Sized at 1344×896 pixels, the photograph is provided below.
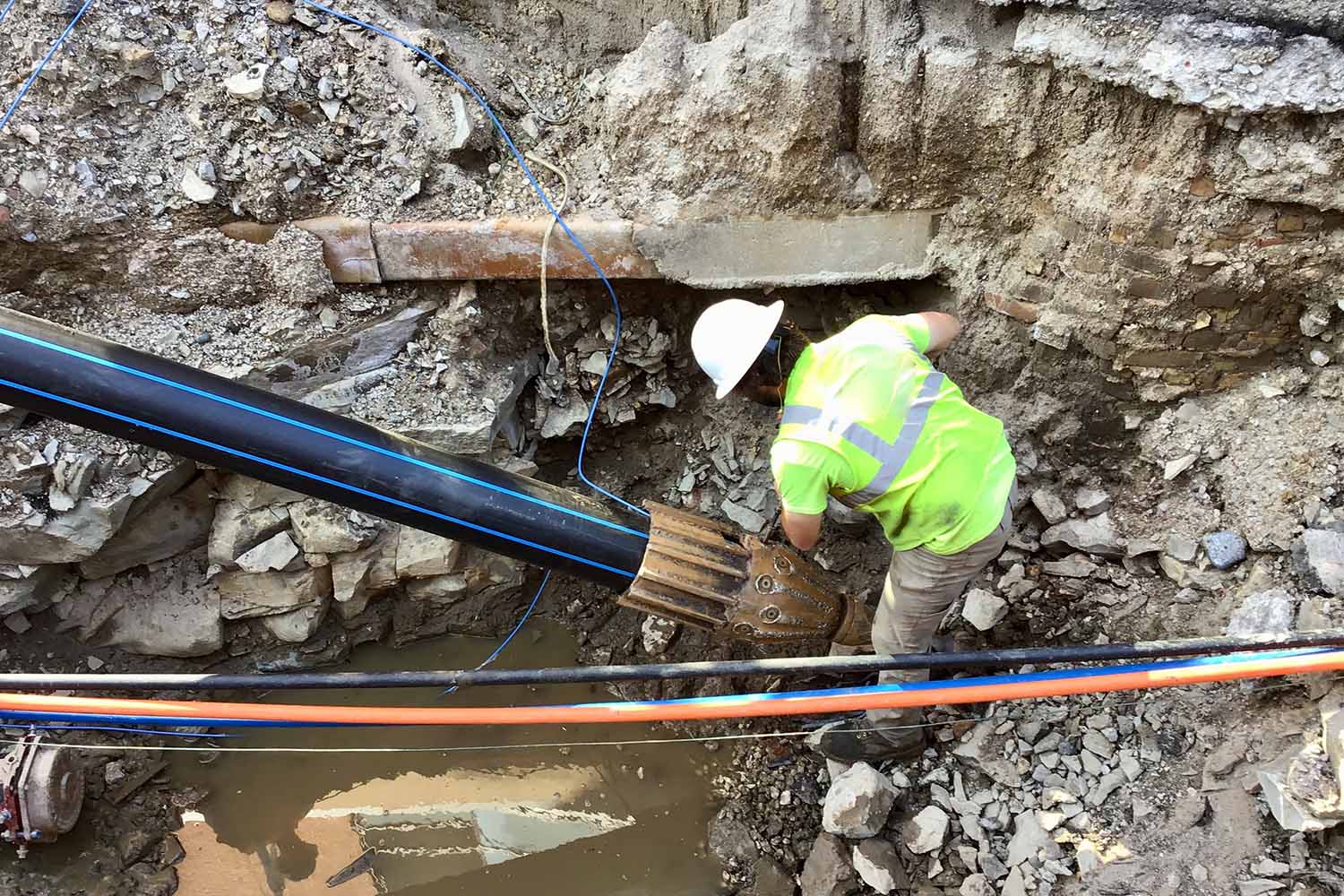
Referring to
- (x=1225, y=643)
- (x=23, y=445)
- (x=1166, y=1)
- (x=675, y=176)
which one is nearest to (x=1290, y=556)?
(x=1225, y=643)

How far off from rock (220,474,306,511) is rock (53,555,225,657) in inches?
15.0

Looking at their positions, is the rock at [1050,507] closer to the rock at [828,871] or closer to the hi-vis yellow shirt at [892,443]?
the hi-vis yellow shirt at [892,443]

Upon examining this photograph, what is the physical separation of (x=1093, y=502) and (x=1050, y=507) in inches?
5.7

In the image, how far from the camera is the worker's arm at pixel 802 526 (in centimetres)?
235

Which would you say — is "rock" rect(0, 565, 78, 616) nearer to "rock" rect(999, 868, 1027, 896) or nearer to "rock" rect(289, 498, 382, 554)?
"rock" rect(289, 498, 382, 554)

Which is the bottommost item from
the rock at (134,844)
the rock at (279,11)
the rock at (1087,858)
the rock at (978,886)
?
the rock at (134,844)

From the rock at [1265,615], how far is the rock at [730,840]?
5.81 ft

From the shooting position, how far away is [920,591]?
274 centimetres

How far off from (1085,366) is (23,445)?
3.70 meters

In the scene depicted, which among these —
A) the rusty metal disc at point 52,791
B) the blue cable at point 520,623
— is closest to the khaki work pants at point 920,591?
the blue cable at point 520,623

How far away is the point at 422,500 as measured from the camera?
2.46 m

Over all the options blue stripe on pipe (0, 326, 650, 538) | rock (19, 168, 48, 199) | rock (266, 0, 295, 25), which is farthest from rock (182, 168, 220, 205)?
blue stripe on pipe (0, 326, 650, 538)

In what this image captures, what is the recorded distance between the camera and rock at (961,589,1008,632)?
3.07 m

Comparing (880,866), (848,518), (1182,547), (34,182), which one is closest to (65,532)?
(34,182)
